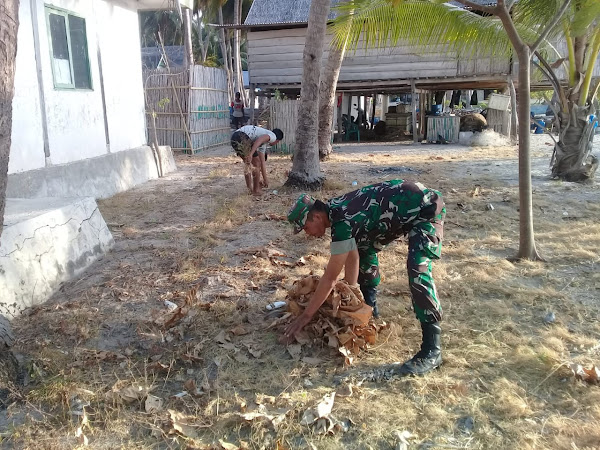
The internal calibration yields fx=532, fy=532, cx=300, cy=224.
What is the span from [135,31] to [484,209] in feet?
25.6

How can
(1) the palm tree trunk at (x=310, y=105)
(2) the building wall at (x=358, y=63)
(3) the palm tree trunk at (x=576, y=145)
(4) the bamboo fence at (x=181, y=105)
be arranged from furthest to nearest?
(2) the building wall at (x=358, y=63) < (4) the bamboo fence at (x=181, y=105) < (3) the palm tree trunk at (x=576, y=145) < (1) the palm tree trunk at (x=310, y=105)

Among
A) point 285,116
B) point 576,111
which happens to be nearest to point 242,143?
point 576,111

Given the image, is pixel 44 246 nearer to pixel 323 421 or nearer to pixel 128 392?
pixel 128 392

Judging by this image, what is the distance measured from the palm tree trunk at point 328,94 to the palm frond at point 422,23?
4.76 m

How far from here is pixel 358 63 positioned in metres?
17.3

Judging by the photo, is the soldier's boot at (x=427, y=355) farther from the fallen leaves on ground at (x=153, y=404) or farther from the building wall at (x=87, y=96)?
the building wall at (x=87, y=96)

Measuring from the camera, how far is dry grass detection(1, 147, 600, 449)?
2773mm

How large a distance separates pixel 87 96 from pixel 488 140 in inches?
485

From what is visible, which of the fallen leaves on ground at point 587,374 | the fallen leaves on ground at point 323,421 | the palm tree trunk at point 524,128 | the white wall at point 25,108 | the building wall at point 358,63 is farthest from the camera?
the building wall at point 358,63


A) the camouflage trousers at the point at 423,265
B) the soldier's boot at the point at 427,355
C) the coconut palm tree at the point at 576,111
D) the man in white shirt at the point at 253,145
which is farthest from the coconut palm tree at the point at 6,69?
the coconut palm tree at the point at 576,111

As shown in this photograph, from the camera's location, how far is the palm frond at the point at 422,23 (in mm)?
6309

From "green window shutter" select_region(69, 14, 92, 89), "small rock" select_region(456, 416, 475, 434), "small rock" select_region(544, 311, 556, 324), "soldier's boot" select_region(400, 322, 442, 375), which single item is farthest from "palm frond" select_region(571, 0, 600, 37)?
"green window shutter" select_region(69, 14, 92, 89)

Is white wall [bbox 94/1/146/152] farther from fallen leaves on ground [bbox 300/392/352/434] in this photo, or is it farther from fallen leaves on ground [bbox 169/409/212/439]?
fallen leaves on ground [bbox 300/392/352/434]

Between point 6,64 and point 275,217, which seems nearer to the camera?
point 6,64
